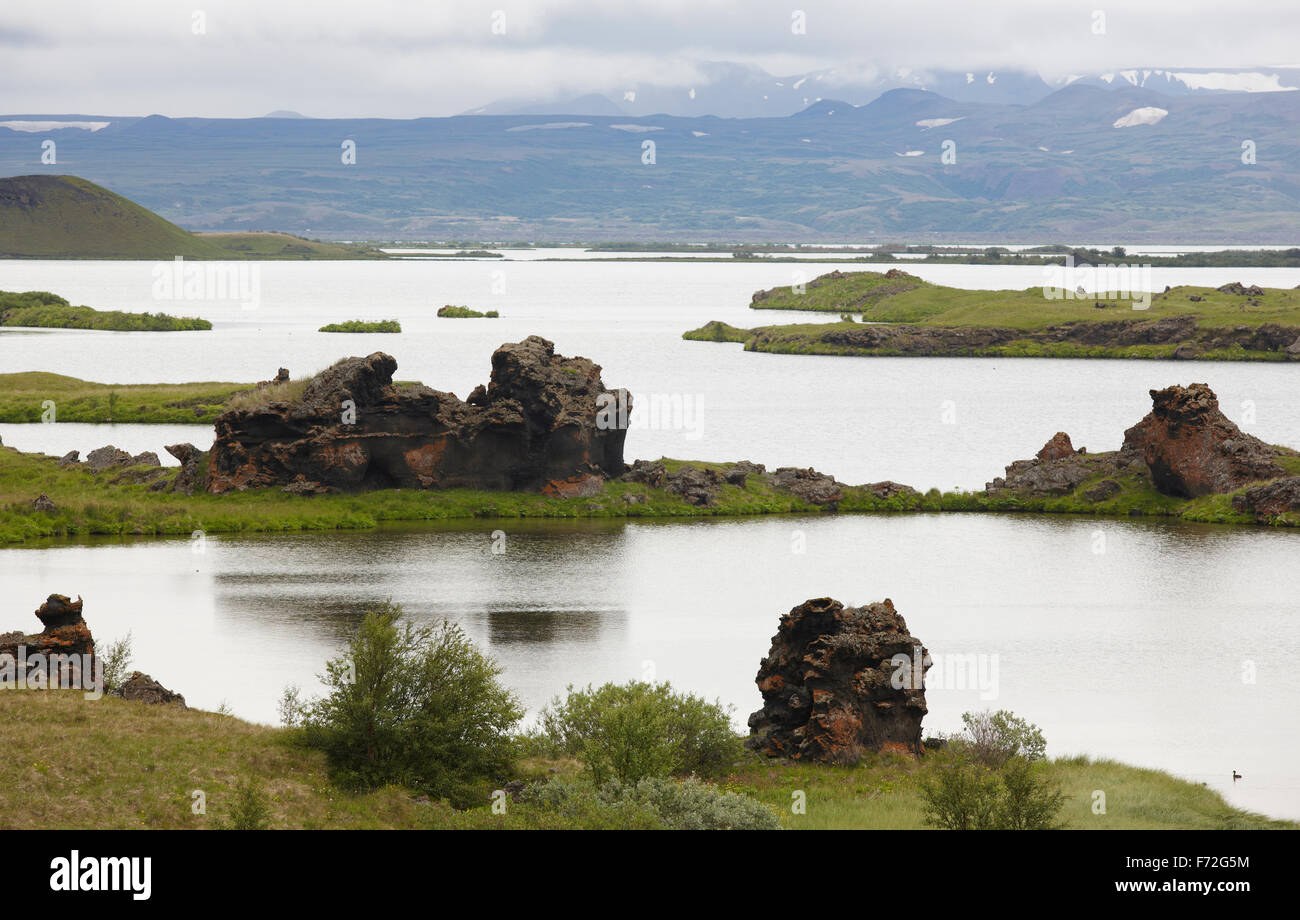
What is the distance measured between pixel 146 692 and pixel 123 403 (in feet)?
240

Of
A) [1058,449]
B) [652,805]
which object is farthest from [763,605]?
[1058,449]

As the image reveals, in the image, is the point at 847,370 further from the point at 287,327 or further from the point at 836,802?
the point at 836,802

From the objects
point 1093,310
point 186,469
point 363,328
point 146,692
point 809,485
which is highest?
point 1093,310

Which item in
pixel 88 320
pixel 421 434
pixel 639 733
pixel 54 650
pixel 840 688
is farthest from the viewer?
Result: pixel 88 320

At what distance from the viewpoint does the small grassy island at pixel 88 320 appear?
18988 centimetres

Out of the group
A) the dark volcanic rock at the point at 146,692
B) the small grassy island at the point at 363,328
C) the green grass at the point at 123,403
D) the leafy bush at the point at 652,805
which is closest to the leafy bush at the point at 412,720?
the leafy bush at the point at 652,805

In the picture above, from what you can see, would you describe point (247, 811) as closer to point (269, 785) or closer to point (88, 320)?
point (269, 785)

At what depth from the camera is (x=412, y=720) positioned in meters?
31.4

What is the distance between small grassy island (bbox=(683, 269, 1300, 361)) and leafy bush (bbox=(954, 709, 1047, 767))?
133 metres

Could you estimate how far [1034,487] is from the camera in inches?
2933

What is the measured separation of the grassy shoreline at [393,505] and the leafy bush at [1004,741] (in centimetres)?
3590

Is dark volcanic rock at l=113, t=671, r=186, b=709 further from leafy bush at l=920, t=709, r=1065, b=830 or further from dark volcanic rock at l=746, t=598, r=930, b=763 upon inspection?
leafy bush at l=920, t=709, r=1065, b=830
